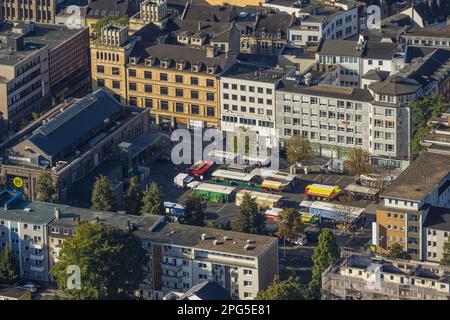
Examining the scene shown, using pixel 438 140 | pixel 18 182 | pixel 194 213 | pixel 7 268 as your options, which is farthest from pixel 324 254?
pixel 18 182

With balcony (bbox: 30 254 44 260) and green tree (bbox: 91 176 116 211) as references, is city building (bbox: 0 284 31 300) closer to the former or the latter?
balcony (bbox: 30 254 44 260)

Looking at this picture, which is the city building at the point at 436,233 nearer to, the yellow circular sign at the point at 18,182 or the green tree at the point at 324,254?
the green tree at the point at 324,254

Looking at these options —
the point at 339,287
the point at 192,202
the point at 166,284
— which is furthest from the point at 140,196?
the point at 339,287

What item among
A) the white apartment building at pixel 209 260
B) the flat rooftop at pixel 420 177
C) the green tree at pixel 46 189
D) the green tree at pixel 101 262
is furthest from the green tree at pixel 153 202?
the flat rooftop at pixel 420 177

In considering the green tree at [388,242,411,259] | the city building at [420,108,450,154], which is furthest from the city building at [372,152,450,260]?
the city building at [420,108,450,154]

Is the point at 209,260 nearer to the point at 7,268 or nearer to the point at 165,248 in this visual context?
the point at 165,248

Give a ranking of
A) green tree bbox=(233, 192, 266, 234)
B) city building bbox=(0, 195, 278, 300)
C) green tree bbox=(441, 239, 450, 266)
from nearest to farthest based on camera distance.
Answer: city building bbox=(0, 195, 278, 300), green tree bbox=(441, 239, 450, 266), green tree bbox=(233, 192, 266, 234)
